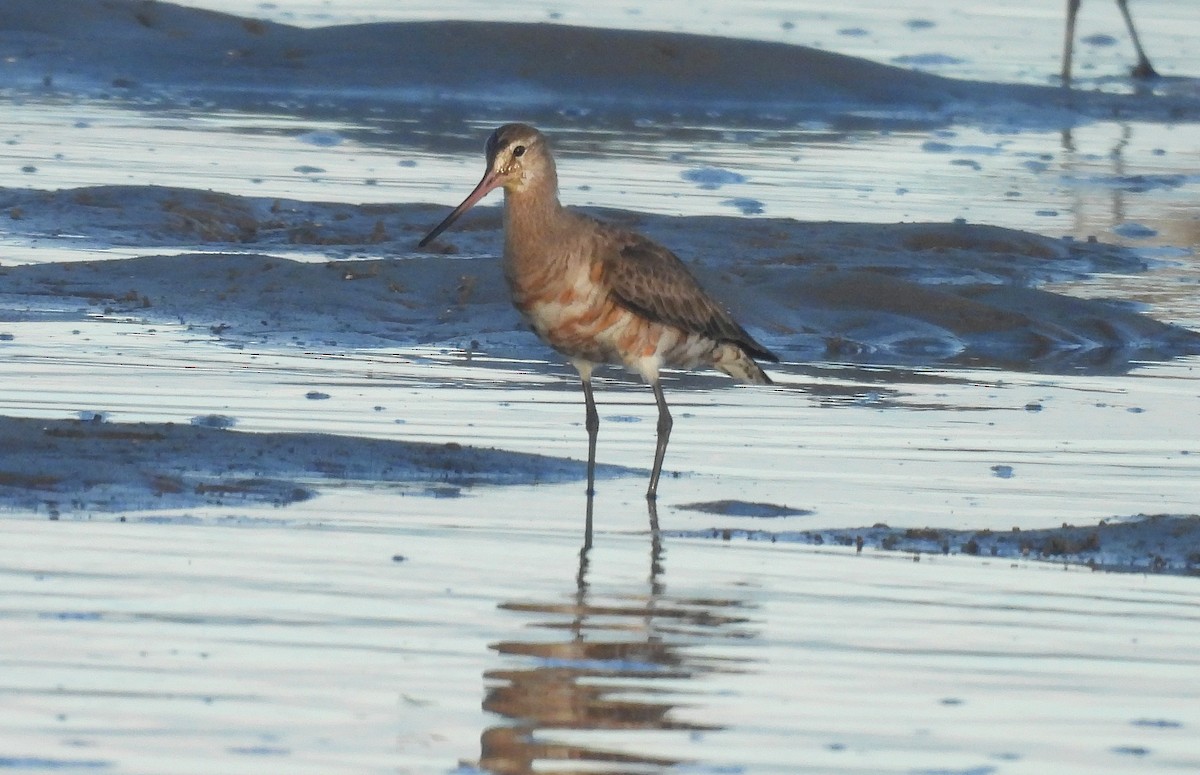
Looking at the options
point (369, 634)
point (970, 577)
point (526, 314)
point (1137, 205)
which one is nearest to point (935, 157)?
point (1137, 205)

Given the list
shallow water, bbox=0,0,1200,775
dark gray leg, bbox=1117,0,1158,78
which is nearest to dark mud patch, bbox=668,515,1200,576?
shallow water, bbox=0,0,1200,775

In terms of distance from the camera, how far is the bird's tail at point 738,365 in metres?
8.75

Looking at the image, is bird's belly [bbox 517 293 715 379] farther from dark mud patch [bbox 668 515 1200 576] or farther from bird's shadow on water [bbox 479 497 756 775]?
bird's shadow on water [bbox 479 497 756 775]

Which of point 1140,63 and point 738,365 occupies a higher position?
point 1140,63

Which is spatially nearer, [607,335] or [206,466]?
[206,466]

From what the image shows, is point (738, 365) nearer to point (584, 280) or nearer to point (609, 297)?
point (609, 297)

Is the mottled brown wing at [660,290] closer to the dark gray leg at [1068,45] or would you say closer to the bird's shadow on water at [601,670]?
the bird's shadow on water at [601,670]


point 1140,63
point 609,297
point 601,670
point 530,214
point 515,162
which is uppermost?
point 1140,63

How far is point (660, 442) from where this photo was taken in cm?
781

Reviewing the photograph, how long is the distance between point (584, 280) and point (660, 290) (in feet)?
1.00

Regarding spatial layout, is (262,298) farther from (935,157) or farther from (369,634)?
(935,157)

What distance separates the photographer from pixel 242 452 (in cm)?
754

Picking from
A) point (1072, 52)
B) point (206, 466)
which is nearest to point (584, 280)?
point (206, 466)

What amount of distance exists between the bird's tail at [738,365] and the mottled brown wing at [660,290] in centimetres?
6
